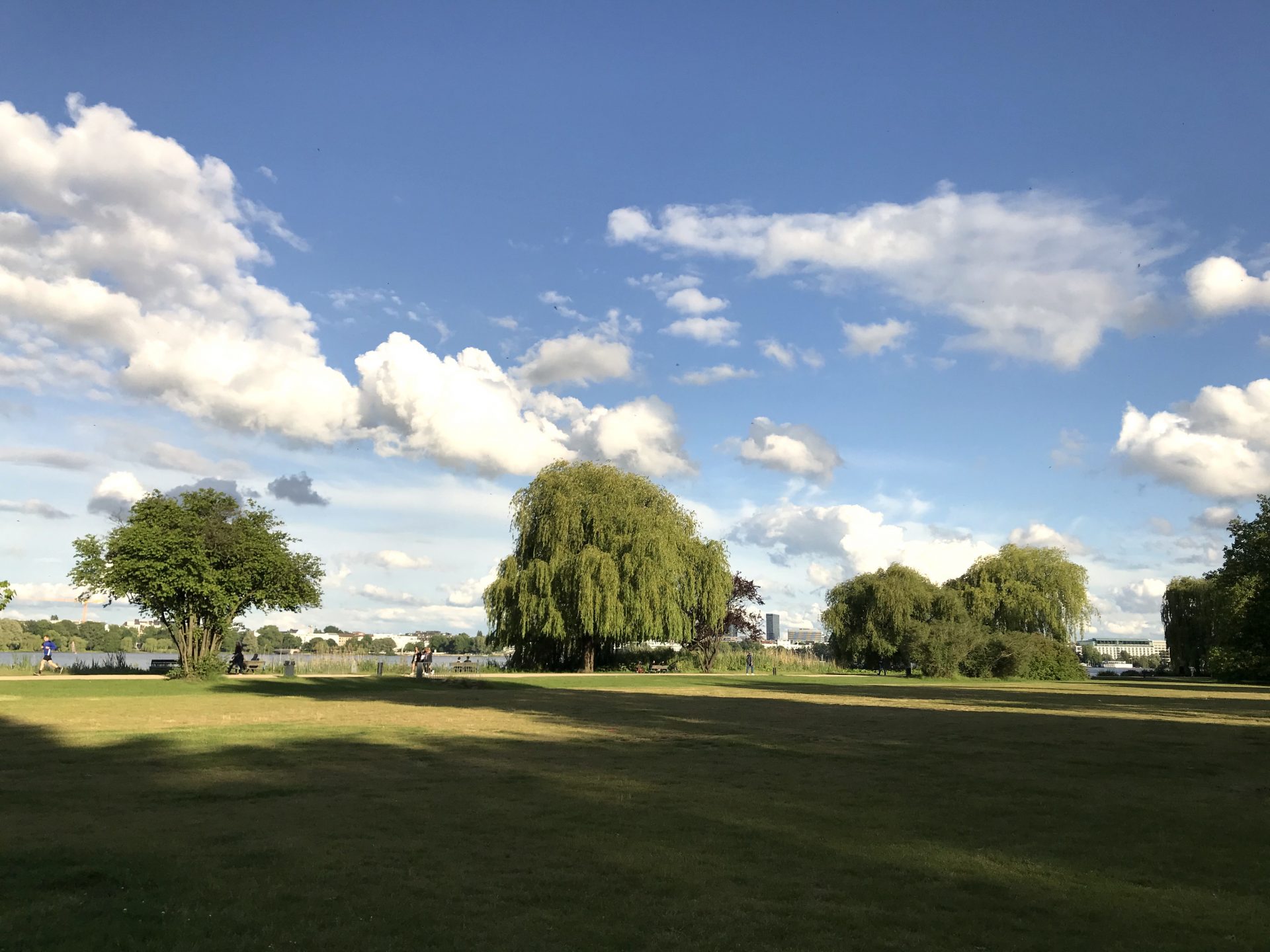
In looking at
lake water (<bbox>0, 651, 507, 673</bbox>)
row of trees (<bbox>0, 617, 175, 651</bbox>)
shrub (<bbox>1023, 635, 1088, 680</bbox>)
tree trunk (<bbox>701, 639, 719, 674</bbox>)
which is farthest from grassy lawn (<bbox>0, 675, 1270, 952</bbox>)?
row of trees (<bbox>0, 617, 175, 651</bbox>)

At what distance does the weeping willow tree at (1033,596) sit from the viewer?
6134 centimetres

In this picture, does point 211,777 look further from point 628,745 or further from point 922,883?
point 922,883

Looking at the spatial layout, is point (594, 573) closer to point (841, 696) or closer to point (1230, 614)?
point (841, 696)

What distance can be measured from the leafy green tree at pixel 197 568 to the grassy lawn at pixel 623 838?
1532 centimetres

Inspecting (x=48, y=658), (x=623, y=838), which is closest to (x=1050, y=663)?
(x=48, y=658)

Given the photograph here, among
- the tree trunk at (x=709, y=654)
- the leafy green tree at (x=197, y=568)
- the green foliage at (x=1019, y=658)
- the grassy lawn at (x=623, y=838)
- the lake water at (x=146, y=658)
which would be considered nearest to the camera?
the grassy lawn at (x=623, y=838)

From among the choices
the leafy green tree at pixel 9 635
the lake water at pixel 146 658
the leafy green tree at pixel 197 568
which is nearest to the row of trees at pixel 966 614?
the lake water at pixel 146 658

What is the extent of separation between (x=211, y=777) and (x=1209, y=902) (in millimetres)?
10300

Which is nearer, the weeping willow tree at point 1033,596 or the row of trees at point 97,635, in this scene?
the weeping willow tree at point 1033,596

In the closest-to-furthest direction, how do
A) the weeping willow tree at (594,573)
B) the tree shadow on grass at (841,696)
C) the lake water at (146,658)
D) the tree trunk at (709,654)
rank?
1. the tree shadow on grass at (841,696)
2. the lake water at (146,658)
3. the weeping willow tree at (594,573)
4. the tree trunk at (709,654)

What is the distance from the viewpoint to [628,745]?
630 inches

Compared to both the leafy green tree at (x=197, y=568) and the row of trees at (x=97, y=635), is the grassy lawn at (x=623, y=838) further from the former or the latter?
the row of trees at (x=97, y=635)

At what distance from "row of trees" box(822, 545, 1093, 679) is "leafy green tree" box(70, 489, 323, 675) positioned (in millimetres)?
36337

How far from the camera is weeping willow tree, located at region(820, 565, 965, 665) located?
6075cm
